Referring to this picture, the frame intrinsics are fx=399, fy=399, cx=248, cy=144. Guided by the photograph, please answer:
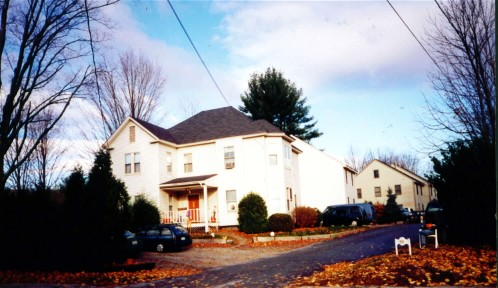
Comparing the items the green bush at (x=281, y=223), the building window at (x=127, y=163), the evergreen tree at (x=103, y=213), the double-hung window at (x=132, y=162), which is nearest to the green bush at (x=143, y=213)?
the double-hung window at (x=132, y=162)

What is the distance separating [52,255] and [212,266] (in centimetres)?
589

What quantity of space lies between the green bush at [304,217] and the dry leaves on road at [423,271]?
18.3 meters

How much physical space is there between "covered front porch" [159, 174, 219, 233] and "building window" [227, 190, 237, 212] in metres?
1.03

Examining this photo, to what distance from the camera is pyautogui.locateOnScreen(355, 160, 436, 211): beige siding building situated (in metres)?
61.9

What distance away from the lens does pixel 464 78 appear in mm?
14805

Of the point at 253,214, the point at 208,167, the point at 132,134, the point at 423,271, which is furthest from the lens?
the point at 132,134

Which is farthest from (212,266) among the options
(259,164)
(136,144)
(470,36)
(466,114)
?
(136,144)

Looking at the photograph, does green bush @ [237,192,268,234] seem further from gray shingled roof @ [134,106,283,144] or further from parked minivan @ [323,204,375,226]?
parked minivan @ [323,204,375,226]

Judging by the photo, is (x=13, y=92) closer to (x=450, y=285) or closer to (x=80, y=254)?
(x=80, y=254)

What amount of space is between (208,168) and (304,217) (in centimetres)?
833

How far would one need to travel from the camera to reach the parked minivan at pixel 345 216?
3180cm

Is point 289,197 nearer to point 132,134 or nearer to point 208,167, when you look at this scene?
point 208,167

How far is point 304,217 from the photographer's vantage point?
98.3 ft

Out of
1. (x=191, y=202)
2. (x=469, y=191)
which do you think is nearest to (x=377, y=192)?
(x=191, y=202)
